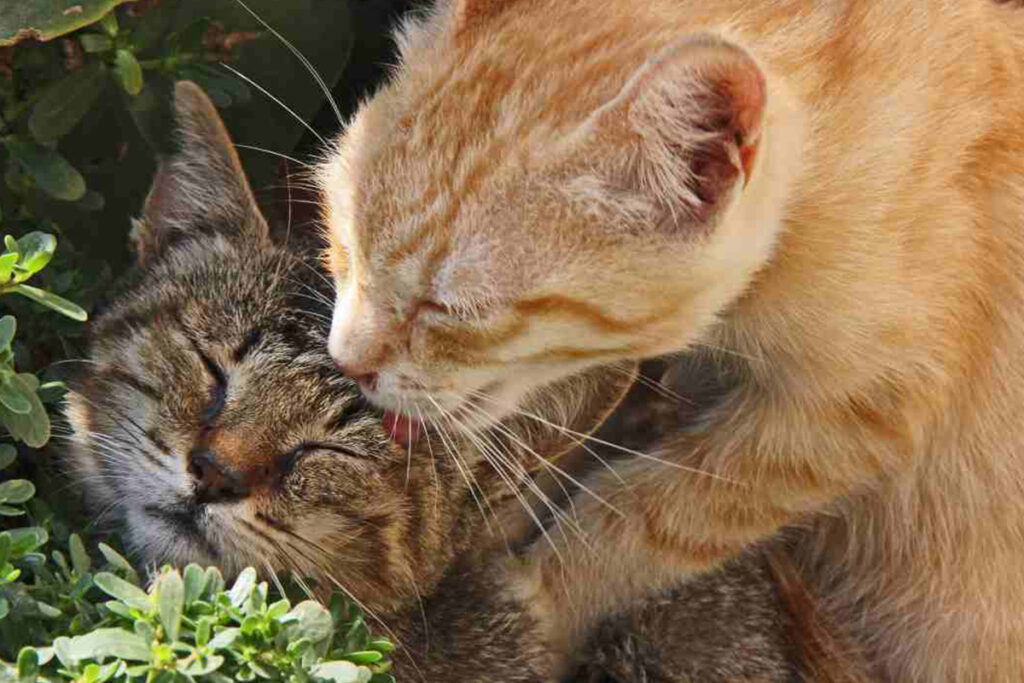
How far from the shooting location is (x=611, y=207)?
180cm

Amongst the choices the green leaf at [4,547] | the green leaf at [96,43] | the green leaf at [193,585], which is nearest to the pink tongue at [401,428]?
the green leaf at [193,585]

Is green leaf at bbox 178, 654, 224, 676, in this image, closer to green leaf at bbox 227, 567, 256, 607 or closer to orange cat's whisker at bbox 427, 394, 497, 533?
green leaf at bbox 227, 567, 256, 607

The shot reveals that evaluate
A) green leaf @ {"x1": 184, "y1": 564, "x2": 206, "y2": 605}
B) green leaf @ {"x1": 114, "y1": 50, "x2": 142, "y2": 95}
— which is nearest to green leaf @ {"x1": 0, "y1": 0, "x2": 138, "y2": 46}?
green leaf @ {"x1": 114, "y1": 50, "x2": 142, "y2": 95}

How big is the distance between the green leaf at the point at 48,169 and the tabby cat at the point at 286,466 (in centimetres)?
13

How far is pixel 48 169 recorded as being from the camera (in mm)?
2254

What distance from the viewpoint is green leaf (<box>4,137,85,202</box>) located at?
7.36 ft

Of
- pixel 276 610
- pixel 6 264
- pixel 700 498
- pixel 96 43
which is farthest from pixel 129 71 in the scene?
pixel 700 498

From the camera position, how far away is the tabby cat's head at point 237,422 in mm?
1999

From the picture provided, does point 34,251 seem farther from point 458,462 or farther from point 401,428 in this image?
point 458,462

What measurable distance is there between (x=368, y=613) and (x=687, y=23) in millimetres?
1002

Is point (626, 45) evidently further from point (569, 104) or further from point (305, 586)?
point (305, 586)

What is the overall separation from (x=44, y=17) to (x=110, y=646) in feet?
3.37

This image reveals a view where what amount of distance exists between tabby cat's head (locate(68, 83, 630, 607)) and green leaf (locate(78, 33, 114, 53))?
0.73ft

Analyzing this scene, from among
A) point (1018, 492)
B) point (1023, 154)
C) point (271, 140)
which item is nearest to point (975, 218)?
point (1023, 154)
